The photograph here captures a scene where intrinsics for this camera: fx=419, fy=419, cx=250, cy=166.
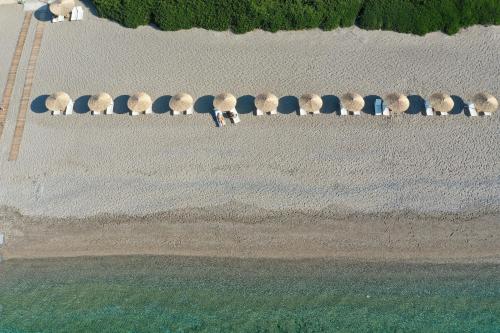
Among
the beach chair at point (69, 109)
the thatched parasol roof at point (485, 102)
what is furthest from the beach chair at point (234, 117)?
the thatched parasol roof at point (485, 102)

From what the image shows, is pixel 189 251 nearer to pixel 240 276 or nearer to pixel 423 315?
pixel 240 276

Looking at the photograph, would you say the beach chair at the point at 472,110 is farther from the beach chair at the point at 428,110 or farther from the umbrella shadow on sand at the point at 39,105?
the umbrella shadow on sand at the point at 39,105

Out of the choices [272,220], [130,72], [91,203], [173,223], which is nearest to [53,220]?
[91,203]

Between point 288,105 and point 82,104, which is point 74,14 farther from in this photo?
point 288,105

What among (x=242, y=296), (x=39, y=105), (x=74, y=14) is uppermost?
(x=74, y=14)

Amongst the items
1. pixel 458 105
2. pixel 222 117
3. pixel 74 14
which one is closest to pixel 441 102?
pixel 458 105

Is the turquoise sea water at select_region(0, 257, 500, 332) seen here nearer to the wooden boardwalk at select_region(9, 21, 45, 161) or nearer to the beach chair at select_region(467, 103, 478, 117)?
the wooden boardwalk at select_region(9, 21, 45, 161)
